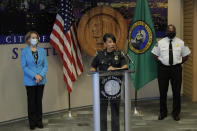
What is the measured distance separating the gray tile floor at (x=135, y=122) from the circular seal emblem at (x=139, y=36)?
112cm

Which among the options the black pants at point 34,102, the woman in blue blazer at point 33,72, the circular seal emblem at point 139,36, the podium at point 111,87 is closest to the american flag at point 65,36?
the woman in blue blazer at point 33,72

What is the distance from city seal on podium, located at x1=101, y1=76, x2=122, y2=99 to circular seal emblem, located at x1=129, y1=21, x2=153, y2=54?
1909 millimetres

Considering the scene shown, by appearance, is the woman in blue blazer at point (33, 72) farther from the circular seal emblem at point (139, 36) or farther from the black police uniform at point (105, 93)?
the circular seal emblem at point (139, 36)

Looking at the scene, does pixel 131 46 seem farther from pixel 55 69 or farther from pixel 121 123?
A: pixel 121 123

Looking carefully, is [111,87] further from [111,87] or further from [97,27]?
[97,27]

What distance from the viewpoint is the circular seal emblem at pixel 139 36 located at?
5164mm

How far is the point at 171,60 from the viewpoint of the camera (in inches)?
A: 191

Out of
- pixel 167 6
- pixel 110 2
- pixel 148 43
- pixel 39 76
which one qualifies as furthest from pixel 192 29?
pixel 39 76

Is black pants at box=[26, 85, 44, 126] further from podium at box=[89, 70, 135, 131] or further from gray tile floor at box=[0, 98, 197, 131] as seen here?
podium at box=[89, 70, 135, 131]

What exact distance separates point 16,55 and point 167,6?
3.14 m

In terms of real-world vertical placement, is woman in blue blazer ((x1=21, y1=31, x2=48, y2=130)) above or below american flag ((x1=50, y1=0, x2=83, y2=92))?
below

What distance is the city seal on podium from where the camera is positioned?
334 centimetres

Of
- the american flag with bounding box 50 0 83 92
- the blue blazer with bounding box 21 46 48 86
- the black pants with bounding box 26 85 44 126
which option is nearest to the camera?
the blue blazer with bounding box 21 46 48 86

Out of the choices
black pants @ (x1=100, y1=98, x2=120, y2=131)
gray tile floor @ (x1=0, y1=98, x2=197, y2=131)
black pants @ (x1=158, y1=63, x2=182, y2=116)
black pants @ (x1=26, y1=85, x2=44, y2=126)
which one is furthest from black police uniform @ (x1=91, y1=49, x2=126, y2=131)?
black pants @ (x1=158, y1=63, x2=182, y2=116)
